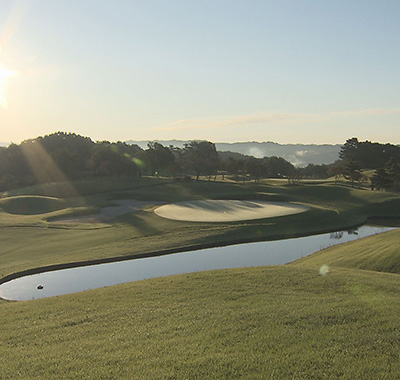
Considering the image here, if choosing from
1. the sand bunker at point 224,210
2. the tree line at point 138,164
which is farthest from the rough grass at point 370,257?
the tree line at point 138,164

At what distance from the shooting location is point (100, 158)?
113 meters

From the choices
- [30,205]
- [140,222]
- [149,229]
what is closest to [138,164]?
[30,205]

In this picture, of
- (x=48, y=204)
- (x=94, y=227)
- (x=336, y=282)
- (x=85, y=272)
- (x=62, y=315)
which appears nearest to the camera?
(x=62, y=315)

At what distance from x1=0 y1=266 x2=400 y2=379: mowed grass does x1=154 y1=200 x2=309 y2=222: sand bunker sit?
33.5 metres

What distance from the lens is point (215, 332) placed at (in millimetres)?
13320

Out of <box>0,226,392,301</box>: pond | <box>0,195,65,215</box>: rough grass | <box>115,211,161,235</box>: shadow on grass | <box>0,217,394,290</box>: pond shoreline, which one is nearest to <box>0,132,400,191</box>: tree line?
<box>0,195,65,215</box>: rough grass

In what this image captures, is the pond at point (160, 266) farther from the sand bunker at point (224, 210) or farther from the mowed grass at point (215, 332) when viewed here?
the sand bunker at point (224, 210)

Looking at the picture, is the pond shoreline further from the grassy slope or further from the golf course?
the grassy slope

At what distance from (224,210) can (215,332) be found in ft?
159

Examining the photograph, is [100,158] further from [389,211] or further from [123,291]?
[123,291]

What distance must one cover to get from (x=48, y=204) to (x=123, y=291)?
186 feet

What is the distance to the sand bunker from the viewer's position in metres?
54.6

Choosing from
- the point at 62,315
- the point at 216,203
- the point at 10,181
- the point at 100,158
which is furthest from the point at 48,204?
the point at 62,315

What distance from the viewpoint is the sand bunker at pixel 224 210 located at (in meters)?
54.6
